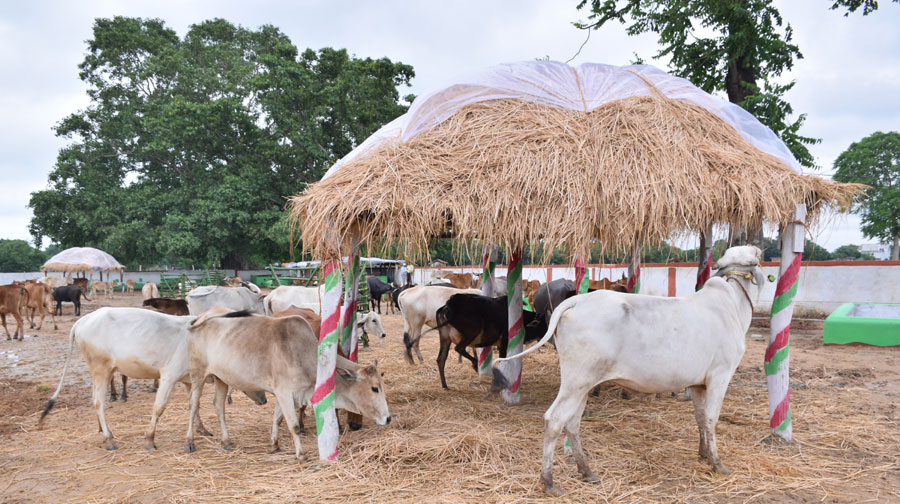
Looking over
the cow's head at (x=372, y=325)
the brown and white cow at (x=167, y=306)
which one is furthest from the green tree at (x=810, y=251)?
the brown and white cow at (x=167, y=306)

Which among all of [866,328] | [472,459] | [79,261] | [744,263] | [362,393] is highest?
[744,263]

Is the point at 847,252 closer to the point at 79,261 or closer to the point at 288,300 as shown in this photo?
the point at 288,300

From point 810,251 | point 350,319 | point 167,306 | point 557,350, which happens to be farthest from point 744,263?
point 810,251

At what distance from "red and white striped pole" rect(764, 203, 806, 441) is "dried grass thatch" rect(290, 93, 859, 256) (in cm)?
23

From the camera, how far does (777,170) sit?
17.1ft

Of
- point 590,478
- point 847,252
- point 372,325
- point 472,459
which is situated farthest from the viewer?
point 847,252

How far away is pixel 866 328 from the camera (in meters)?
10.7

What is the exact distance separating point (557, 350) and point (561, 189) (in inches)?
58.8

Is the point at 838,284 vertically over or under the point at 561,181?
under

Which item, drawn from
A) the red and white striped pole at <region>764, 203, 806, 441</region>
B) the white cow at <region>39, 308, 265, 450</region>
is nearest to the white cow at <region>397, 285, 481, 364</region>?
the white cow at <region>39, 308, 265, 450</region>

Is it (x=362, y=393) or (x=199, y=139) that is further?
(x=199, y=139)

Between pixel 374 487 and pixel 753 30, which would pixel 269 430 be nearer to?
pixel 374 487

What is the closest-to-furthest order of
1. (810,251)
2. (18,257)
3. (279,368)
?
(279,368), (810,251), (18,257)

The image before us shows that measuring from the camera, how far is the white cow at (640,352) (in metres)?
4.08
